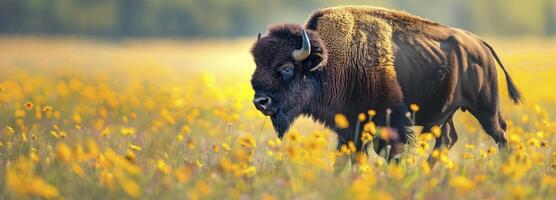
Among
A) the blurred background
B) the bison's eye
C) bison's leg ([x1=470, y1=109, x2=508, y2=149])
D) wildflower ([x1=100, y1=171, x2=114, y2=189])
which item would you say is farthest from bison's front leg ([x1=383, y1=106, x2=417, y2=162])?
the blurred background

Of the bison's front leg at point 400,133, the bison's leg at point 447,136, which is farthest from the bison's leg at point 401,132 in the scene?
the bison's leg at point 447,136

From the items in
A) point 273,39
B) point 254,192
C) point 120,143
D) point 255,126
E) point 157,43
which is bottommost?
point 157,43

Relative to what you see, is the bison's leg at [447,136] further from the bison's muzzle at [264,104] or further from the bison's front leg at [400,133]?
the bison's muzzle at [264,104]

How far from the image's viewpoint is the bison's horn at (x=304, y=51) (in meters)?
7.30

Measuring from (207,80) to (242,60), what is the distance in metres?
31.0

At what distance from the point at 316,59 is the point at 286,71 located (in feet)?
1.02

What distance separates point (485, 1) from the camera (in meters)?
75.1

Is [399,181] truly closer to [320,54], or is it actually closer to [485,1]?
[320,54]

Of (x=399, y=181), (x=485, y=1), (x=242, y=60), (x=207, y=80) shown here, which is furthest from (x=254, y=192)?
(x=485, y=1)

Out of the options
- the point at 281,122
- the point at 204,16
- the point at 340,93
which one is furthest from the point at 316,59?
the point at 204,16

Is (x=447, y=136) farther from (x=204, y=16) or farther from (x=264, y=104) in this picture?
(x=204, y=16)

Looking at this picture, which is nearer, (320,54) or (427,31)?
(320,54)

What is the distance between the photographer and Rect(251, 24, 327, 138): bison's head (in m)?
7.21

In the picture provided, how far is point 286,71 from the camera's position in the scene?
7.37 meters
